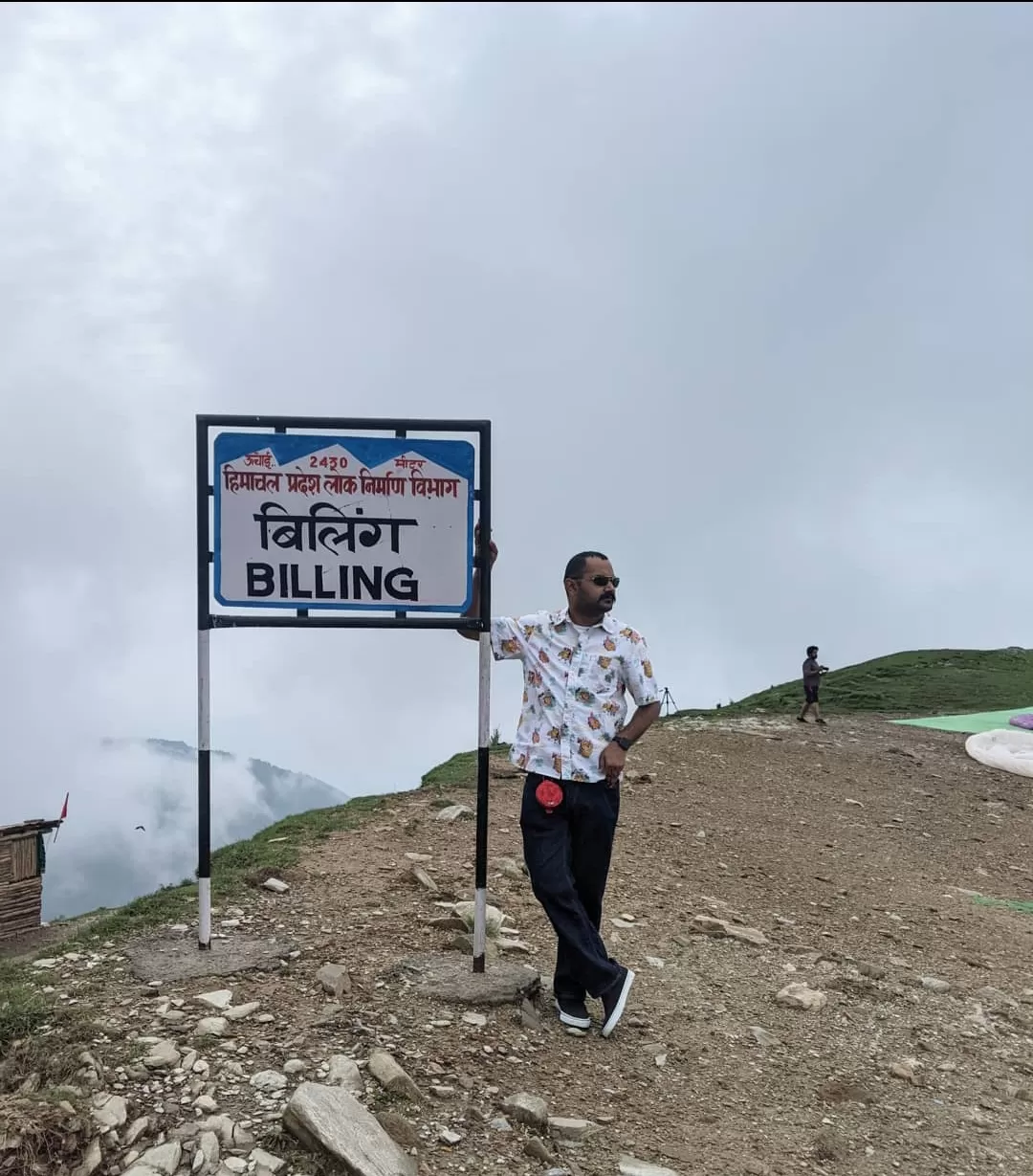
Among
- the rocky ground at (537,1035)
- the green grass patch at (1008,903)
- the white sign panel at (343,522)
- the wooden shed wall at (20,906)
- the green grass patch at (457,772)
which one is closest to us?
the rocky ground at (537,1035)

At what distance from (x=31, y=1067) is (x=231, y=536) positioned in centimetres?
235

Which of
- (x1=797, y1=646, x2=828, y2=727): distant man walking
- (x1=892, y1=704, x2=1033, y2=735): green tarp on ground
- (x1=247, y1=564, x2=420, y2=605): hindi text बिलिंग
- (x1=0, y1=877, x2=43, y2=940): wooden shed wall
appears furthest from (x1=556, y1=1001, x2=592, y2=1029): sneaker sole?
(x1=892, y1=704, x2=1033, y2=735): green tarp on ground

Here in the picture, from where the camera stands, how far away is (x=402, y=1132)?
10.6 feet

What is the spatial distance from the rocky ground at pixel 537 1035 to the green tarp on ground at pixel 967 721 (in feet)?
37.9

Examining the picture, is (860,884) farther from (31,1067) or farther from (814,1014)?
(31,1067)

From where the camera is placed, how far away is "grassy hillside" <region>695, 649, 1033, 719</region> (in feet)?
71.1

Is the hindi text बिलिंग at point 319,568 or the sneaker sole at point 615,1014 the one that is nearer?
the sneaker sole at point 615,1014

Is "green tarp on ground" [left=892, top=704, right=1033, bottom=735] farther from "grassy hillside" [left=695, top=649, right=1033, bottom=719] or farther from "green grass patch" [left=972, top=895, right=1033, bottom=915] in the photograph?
"green grass patch" [left=972, top=895, right=1033, bottom=915]

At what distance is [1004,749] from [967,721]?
3446 mm

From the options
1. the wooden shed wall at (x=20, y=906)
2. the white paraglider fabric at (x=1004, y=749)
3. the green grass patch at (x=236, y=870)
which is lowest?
the white paraglider fabric at (x=1004, y=749)

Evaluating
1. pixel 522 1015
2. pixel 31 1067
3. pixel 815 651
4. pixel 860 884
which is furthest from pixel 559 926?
pixel 815 651

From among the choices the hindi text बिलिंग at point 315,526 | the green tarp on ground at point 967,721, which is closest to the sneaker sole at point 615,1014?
the hindi text बिलिंग at point 315,526

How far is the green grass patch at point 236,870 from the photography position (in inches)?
205

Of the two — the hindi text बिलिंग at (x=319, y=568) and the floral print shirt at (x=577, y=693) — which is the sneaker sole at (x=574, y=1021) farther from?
the hindi text बिलिंग at (x=319, y=568)
